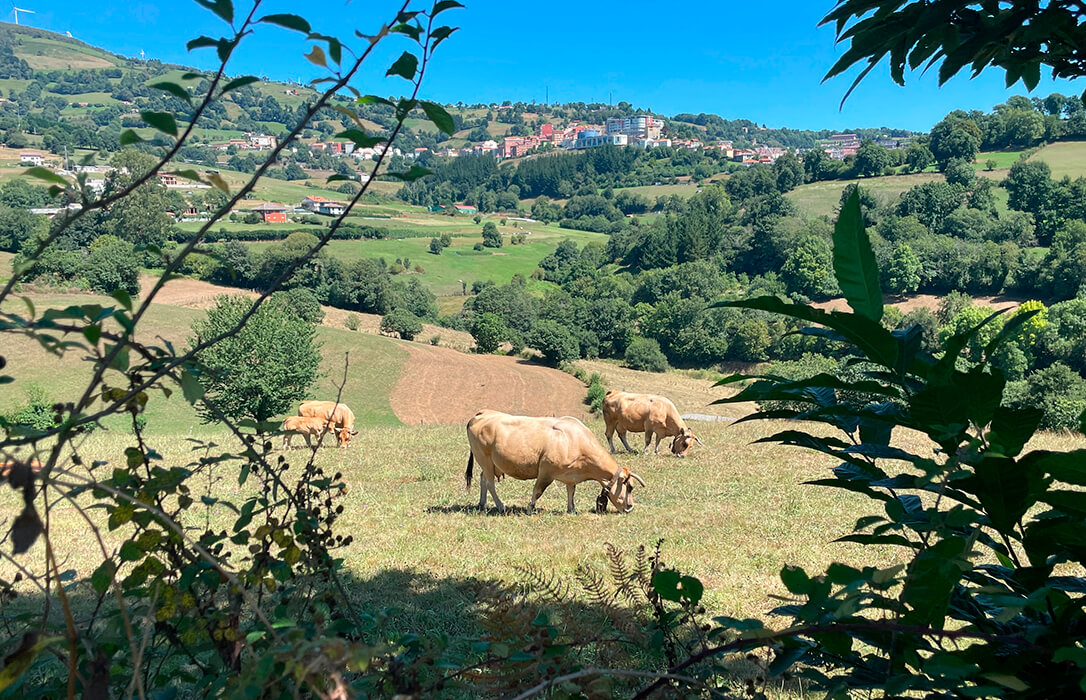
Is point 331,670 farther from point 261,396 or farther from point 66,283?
point 66,283

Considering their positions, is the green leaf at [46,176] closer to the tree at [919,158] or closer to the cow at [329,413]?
the cow at [329,413]

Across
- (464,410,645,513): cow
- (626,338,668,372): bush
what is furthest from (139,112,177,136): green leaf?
(626,338,668,372): bush

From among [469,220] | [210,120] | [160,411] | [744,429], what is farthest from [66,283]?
[210,120]

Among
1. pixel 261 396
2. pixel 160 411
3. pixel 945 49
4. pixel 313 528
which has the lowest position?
pixel 160 411

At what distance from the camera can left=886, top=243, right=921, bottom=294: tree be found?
8312 centimetres

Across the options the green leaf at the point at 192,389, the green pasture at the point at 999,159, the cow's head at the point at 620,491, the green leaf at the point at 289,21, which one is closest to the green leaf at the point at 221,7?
the green leaf at the point at 289,21

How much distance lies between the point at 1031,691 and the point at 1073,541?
367 mm

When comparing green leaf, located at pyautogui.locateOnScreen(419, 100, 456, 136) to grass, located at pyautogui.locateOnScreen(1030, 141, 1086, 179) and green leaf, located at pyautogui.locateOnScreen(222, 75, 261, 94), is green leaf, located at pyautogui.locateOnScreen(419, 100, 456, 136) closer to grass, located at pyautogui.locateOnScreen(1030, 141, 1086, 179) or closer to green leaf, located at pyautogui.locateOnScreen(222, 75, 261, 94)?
green leaf, located at pyautogui.locateOnScreen(222, 75, 261, 94)

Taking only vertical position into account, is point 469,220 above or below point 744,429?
above

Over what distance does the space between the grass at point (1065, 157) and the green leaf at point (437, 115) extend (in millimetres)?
129496

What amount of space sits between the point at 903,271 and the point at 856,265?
93336 millimetres

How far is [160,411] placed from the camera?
129ft

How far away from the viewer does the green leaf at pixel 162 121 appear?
4.70 feet

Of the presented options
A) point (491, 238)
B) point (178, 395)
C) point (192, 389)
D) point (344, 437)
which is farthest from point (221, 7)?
point (491, 238)
